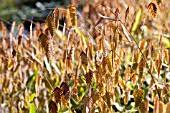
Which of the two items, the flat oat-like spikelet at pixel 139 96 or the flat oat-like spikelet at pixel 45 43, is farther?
the flat oat-like spikelet at pixel 139 96

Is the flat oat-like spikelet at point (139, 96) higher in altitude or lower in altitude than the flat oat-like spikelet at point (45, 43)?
lower

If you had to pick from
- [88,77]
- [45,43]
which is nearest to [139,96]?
[88,77]

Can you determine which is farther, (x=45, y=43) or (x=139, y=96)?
(x=139, y=96)

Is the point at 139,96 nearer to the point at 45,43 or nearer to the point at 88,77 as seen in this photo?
the point at 88,77

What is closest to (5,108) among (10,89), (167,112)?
(10,89)

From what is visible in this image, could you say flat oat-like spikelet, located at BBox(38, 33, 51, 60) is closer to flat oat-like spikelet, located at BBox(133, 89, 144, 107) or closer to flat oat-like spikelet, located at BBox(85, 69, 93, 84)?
flat oat-like spikelet, located at BBox(85, 69, 93, 84)

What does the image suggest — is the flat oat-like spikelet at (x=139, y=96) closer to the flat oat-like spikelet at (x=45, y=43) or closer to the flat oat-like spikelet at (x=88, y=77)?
the flat oat-like spikelet at (x=88, y=77)

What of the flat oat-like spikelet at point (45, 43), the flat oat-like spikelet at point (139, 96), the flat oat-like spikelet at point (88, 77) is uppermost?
the flat oat-like spikelet at point (45, 43)

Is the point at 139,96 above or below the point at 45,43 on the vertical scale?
below

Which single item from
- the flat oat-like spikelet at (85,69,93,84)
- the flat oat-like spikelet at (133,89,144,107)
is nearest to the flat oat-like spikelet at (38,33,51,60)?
the flat oat-like spikelet at (85,69,93,84)

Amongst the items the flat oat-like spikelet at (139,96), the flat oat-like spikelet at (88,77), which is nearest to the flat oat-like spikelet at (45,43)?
the flat oat-like spikelet at (88,77)

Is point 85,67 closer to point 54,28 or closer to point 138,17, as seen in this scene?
point 54,28
